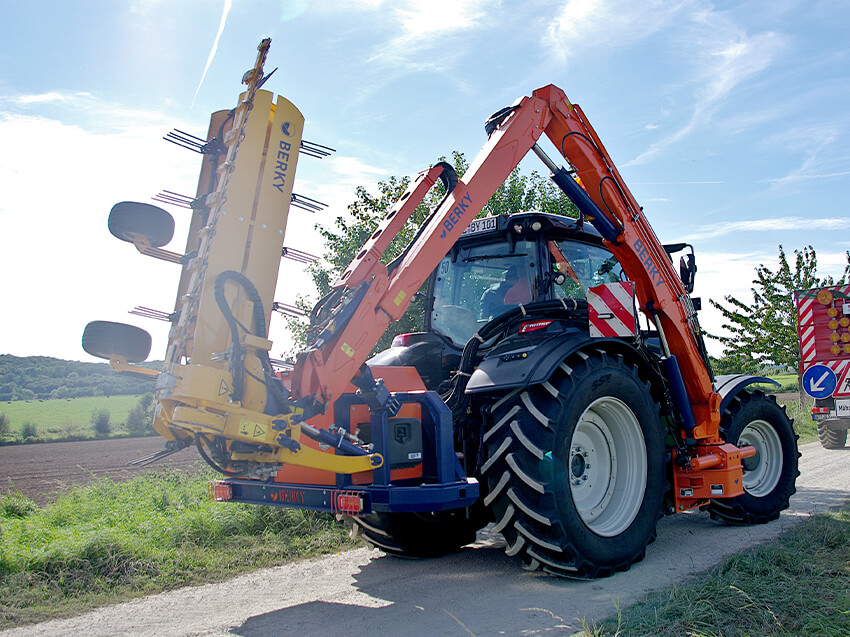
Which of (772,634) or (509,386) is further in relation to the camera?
(509,386)

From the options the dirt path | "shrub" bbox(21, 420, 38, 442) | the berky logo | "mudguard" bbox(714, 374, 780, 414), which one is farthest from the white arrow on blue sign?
"shrub" bbox(21, 420, 38, 442)

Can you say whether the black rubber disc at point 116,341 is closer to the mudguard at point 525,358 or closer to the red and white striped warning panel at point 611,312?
the mudguard at point 525,358

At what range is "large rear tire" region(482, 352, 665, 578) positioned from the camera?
164 inches

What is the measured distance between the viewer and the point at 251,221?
3.94 metres

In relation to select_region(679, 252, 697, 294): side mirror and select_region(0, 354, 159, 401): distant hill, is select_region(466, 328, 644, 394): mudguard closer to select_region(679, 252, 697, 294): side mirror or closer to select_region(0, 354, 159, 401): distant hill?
select_region(679, 252, 697, 294): side mirror

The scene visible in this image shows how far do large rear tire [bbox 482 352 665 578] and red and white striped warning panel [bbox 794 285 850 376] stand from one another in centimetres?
850

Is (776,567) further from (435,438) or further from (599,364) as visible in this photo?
(435,438)

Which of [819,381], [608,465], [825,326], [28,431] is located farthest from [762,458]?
[28,431]

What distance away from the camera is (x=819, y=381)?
1147 cm

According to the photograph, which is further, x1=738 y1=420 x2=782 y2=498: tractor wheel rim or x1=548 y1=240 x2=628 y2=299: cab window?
x1=738 y1=420 x2=782 y2=498: tractor wheel rim

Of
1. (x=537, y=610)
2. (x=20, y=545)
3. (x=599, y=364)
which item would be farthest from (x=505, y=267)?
(x=20, y=545)

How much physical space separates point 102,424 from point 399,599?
34.5 m

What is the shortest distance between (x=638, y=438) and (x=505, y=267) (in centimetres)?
164

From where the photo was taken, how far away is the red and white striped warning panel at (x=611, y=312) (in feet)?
16.3
